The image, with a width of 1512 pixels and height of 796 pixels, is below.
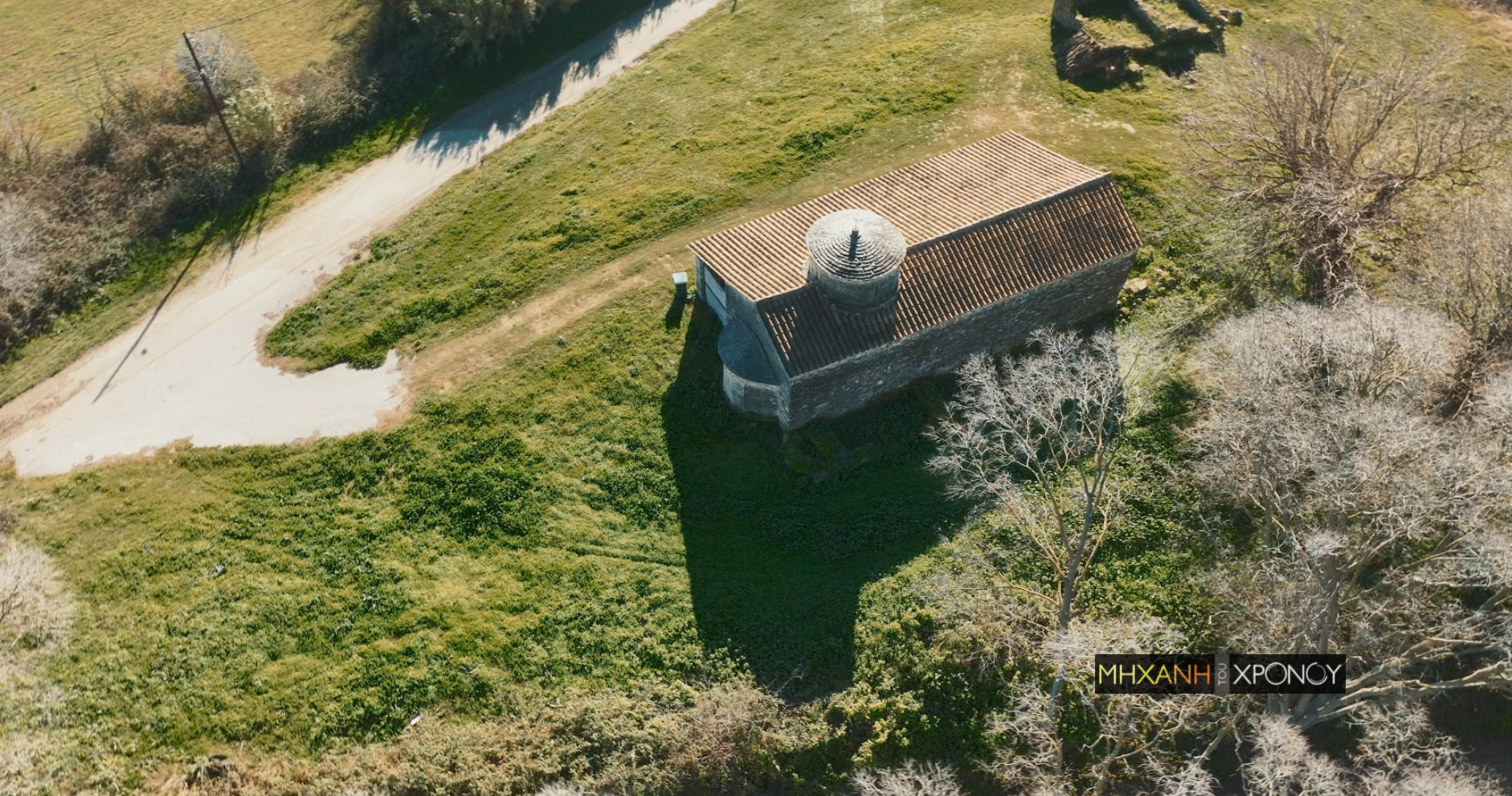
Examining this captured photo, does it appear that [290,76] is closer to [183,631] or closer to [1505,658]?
[183,631]

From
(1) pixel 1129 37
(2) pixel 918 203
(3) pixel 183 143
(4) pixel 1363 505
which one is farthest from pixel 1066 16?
(3) pixel 183 143

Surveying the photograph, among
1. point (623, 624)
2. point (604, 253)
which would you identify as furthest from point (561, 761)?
point (604, 253)

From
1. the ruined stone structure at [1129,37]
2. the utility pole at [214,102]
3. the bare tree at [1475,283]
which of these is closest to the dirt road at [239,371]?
the utility pole at [214,102]

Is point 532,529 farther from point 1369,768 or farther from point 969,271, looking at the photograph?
point 1369,768

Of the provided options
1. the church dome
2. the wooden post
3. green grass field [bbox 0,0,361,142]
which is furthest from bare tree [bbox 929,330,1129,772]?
green grass field [bbox 0,0,361,142]

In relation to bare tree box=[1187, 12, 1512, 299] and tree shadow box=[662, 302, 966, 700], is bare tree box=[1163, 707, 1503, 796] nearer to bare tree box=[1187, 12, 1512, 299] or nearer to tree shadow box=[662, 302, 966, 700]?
tree shadow box=[662, 302, 966, 700]
